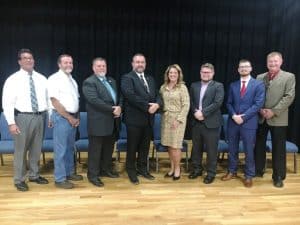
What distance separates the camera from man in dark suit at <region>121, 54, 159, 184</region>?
4258 millimetres

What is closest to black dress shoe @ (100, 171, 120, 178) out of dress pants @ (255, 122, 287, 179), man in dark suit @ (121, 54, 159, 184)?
man in dark suit @ (121, 54, 159, 184)

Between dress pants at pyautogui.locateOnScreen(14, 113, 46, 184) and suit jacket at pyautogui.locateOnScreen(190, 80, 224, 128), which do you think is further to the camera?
suit jacket at pyautogui.locateOnScreen(190, 80, 224, 128)

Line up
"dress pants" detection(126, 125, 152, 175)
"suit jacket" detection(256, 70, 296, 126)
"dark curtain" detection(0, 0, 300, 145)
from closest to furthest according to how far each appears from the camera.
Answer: "suit jacket" detection(256, 70, 296, 126)
"dress pants" detection(126, 125, 152, 175)
"dark curtain" detection(0, 0, 300, 145)

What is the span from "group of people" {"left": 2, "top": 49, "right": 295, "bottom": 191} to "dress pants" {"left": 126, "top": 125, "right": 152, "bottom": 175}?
0.01 metres

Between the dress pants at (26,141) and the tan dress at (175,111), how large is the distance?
4.76 feet

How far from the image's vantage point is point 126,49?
248 inches

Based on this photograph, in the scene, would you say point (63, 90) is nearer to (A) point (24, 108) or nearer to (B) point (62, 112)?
(B) point (62, 112)

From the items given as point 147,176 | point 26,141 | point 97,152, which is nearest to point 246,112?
point 147,176

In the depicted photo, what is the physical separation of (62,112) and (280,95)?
2.54 meters

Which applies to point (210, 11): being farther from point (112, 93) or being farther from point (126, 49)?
point (112, 93)

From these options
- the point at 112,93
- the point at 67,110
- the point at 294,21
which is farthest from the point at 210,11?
the point at 67,110

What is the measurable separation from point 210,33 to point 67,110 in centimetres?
339

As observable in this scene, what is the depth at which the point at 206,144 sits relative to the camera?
446 cm

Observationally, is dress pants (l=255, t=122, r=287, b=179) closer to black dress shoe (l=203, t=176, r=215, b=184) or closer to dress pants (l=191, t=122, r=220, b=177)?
dress pants (l=191, t=122, r=220, b=177)
